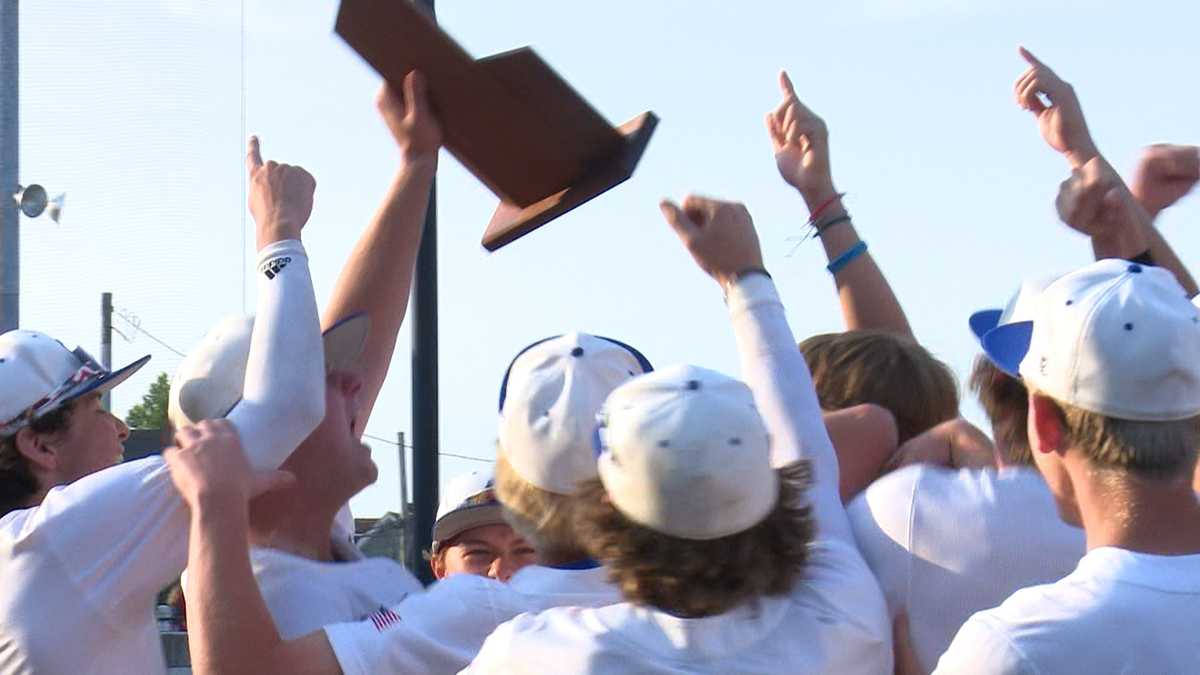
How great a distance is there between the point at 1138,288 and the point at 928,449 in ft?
2.37

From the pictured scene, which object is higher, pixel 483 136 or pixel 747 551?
pixel 483 136

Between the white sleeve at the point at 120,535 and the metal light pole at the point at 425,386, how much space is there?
1.59 metres

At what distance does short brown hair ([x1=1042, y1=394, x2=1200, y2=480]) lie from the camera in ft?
9.75

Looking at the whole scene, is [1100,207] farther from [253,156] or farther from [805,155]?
[253,156]

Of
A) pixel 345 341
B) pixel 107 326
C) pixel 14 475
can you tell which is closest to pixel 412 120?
pixel 345 341

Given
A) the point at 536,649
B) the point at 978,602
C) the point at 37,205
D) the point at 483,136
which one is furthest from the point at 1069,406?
the point at 37,205

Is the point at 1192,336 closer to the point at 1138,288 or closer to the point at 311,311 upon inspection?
the point at 1138,288

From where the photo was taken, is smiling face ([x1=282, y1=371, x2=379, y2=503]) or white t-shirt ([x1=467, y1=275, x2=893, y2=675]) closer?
white t-shirt ([x1=467, y1=275, x2=893, y2=675])

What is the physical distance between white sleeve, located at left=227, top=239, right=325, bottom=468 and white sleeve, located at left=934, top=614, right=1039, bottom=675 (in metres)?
1.37

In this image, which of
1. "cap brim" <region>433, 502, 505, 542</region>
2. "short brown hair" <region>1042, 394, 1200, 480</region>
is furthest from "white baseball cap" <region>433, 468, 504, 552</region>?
"short brown hair" <region>1042, 394, 1200, 480</region>

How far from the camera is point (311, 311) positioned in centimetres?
376

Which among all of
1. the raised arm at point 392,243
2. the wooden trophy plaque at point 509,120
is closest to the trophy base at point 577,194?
the wooden trophy plaque at point 509,120

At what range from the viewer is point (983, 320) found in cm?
364

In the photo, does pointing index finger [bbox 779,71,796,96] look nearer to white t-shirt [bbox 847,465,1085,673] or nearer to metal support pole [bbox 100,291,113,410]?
white t-shirt [bbox 847,465,1085,673]
